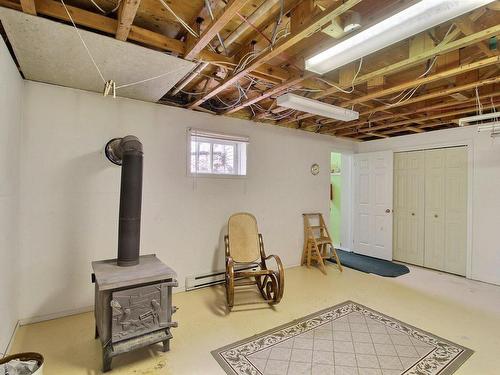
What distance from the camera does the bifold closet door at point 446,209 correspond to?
4152 mm

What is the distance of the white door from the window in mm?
2739

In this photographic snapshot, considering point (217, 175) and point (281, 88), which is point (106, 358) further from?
Result: point (281, 88)

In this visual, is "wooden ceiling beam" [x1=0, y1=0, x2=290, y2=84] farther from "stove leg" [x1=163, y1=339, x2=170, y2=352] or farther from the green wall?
the green wall

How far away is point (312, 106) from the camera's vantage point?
9.55 feet

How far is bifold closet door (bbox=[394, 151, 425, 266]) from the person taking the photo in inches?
183

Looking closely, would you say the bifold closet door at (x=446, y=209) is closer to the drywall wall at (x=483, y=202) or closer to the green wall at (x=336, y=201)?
the drywall wall at (x=483, y=202)

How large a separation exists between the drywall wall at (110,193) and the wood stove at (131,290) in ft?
2.25

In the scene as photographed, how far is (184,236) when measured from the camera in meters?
3.44

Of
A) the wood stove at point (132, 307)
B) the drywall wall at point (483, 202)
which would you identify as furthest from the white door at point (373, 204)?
the wood stove at point (132, 307)

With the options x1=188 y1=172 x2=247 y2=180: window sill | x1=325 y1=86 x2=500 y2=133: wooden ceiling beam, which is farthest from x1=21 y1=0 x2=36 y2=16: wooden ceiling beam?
x1=325 y1=86 x2=500 y2=133: wooden ceiling beam

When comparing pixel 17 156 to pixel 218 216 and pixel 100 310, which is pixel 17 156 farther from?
→ pixel 218 216

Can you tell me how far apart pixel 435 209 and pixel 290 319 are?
3.39m

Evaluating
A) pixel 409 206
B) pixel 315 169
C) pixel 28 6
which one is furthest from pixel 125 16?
pixel 409 206

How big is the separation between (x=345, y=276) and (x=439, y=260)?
1741 mm
